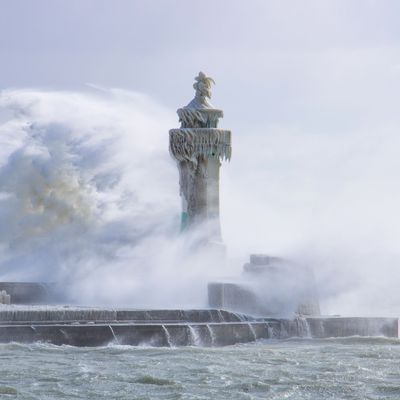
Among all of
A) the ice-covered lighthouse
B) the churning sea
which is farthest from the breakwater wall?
the ice-covered lighthouse

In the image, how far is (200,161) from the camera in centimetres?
2494

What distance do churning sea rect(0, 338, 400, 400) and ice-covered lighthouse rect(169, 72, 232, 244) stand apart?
9.04 m

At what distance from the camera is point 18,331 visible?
15.2 meters

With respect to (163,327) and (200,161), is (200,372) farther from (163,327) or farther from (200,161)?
(200,161)

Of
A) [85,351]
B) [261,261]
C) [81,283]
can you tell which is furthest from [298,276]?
[81,283]

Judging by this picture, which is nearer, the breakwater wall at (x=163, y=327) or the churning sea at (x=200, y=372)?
the churning sea at (x=200, y=372)

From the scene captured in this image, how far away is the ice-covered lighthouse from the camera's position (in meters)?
24.8

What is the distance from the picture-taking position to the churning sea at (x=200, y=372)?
37.9ft

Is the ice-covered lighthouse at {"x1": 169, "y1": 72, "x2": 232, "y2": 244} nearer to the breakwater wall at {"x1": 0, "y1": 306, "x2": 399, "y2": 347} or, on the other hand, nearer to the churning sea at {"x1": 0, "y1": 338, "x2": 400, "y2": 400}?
the breakwater wall at {"x1": 0, "y1": 306, "x2": 399, "y2": 347}

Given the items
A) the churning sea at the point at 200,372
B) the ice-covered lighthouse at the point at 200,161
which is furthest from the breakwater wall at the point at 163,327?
the ice-covered lighthouse at the point at 200,161

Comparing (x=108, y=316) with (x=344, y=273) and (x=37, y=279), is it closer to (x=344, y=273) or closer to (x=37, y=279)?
(x=344, y=273)

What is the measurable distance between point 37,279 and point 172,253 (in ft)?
12.7

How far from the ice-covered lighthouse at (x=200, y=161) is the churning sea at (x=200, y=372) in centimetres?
904

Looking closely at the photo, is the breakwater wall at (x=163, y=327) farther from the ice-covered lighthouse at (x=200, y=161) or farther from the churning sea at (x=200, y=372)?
the ice-covered lighthouse at (x=200, y=161)
